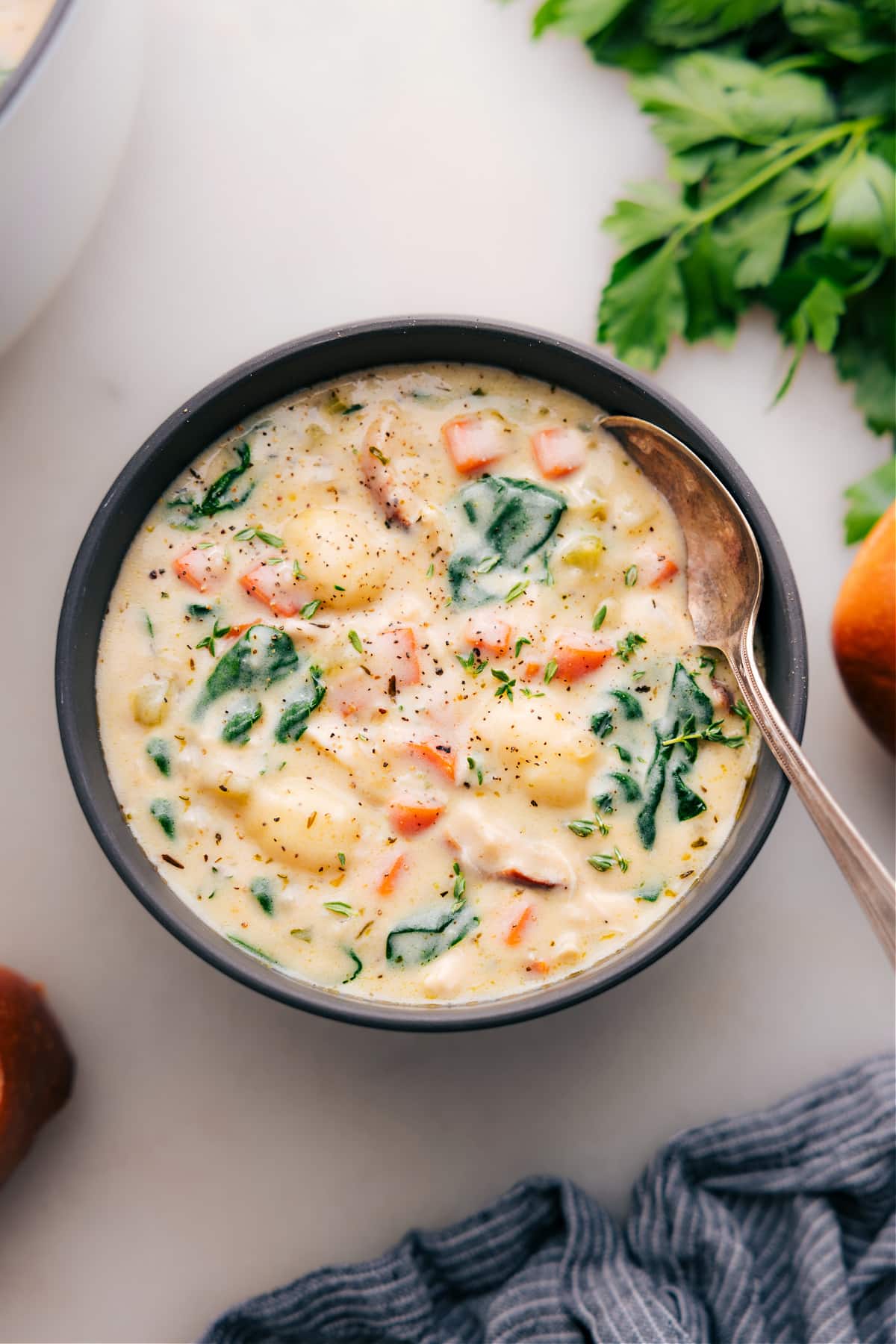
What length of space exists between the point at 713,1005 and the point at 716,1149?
0.99 ft

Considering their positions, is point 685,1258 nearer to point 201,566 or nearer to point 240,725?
point 240,725

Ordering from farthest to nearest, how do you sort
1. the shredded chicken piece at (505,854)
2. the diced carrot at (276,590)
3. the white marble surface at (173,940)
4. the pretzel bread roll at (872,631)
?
the white marble surface at (173,940)
the pretzel bread roll at (872,631)
the diced carrot at (276,590)
the shredded chicken piece at (505,854)

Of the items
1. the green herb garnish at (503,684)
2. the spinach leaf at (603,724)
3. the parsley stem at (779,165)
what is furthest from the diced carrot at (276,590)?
the parsley stem at (779,165)

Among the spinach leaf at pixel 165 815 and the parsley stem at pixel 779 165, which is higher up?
the parsley stem at pixel 779 165

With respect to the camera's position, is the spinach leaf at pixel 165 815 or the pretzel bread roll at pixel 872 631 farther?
the pretzel bread roll at pixel 872 631

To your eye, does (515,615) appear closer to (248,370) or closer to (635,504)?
(635,504)

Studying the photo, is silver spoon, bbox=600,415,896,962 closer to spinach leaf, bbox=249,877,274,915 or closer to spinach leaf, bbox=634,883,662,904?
spinach leaf, bbox=634,883,662,904

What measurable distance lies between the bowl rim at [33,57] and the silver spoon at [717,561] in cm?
122

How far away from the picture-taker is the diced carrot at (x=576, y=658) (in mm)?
2398

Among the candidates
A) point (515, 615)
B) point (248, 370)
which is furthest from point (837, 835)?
point (248, 370)

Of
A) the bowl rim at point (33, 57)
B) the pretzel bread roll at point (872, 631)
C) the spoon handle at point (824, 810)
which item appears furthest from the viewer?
the pretzel bread roll at point (872, 631)

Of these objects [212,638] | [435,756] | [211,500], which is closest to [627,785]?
[435,756]

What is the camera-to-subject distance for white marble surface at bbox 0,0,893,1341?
107 inches

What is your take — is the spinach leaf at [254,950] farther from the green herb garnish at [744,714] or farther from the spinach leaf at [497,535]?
the green herb garnish at [744,714]
